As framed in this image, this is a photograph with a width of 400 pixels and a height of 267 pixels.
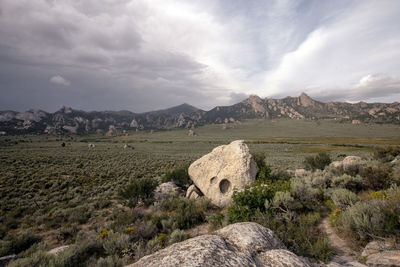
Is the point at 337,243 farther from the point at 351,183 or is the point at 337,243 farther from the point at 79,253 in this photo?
the point at 79,253

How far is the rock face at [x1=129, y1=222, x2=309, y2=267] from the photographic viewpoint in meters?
2.48

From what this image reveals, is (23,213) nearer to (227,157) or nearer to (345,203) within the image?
(227,157)

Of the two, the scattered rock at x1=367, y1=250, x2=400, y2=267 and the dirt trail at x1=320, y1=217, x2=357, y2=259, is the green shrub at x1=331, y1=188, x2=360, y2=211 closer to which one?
the dirt trail at x1=320, y1=217, x2=357, y2=259

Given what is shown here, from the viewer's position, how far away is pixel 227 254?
8.75ft

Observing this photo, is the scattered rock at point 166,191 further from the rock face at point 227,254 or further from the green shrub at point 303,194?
the rock face at point 227,254

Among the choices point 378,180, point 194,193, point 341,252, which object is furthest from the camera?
point 194,193

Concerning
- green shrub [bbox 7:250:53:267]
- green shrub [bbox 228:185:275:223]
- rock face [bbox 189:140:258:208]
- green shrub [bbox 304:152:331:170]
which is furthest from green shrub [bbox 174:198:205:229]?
green shrub [bbox 304:152:331:170]

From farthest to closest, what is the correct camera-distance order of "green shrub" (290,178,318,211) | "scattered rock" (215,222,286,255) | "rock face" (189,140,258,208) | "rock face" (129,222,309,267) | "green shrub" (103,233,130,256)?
1. "rock face" (189,140,258,208)
2. "green shrub" (290,178,318,211)
3. "green shrub" (103,233,130,256)
4. "scattered rock" (215,222,286,255)
5. "rock face" (129,222,309,267)

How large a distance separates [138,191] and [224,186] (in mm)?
6447

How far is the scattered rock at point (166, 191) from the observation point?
1267 centimetres

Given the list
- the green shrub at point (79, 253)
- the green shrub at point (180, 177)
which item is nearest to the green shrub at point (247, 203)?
the green shrub at point (79, 253)

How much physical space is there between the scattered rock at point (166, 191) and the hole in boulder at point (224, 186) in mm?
3923

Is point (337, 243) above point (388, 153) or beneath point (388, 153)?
above

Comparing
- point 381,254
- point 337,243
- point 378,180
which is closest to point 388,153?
point 378,180
